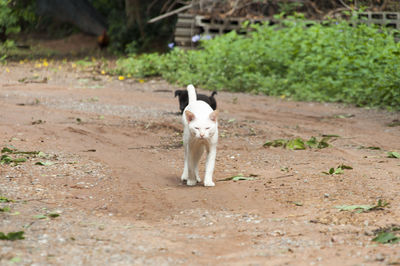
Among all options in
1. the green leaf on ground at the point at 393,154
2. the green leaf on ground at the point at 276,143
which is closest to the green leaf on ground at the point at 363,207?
the green leaf on ground at the point at 393,154

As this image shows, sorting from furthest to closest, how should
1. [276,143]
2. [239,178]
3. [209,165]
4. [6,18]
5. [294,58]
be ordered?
[6,18]
[294,58]
[276,143]
[239,178]
[209,165]

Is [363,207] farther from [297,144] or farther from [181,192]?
[297,144]

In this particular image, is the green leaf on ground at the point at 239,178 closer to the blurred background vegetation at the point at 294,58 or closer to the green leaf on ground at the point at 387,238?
the green leaf on ground at the point at 387,238

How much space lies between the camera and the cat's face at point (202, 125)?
5.15 meters

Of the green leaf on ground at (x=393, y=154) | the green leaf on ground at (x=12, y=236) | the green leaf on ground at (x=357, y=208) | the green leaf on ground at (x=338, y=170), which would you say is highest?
the green leaf on ground at (x=12, y=236)

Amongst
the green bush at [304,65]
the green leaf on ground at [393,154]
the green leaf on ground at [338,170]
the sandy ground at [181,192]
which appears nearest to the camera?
the sandy ground at [181,192]

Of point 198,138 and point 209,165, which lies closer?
point 198,138

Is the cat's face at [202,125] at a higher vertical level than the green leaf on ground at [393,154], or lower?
higher

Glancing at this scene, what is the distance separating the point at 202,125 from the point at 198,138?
117 millimetres

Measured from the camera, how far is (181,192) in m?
5.25

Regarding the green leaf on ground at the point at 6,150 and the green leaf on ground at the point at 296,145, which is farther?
the green leaf on ground at the point at 296,145

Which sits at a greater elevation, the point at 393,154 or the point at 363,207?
A: the point at 363,207

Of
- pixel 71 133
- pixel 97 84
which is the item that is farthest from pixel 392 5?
pixel 71 133

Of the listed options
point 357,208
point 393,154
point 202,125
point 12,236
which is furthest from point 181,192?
point 393,154
